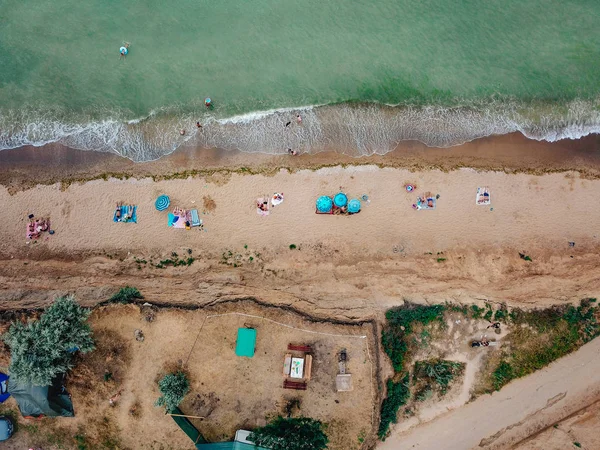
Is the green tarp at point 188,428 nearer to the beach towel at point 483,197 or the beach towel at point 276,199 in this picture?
the beach towel at point 276,199

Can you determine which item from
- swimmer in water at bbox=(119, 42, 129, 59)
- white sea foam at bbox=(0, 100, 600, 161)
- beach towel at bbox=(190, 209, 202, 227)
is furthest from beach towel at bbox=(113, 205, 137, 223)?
swimmer in water at bbox=(119, 42, 129, 59)

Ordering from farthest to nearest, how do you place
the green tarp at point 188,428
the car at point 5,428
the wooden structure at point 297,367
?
the car at point 5,428 < the wooden structure at point 297,367 < the green tarp at point 188,428

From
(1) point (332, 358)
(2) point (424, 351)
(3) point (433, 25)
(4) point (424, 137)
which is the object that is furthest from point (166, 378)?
(3) point (433, 25)

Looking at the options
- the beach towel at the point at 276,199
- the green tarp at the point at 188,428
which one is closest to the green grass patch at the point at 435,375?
the green tarp at the point at 188,428

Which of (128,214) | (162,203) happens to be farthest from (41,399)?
(162,203)

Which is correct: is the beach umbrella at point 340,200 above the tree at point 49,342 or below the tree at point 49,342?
above
